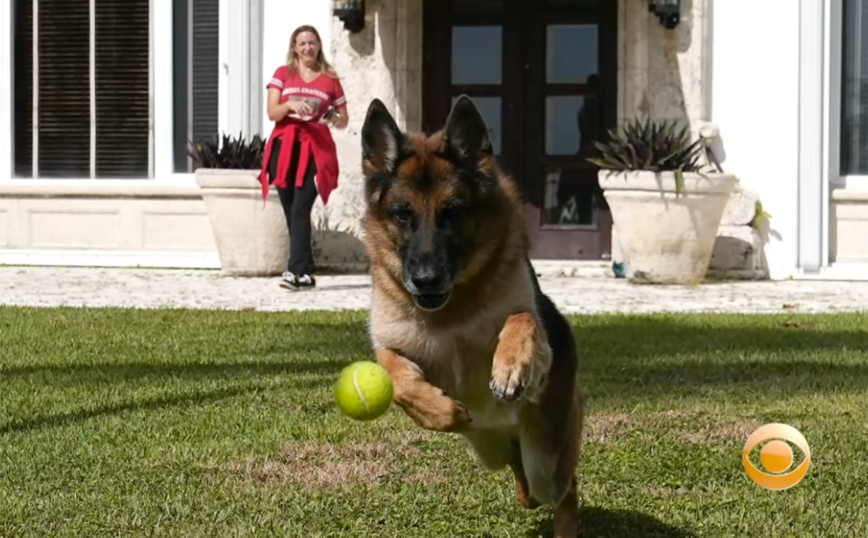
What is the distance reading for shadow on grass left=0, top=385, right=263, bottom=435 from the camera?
20.6 feet

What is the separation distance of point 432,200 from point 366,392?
2.30 ft

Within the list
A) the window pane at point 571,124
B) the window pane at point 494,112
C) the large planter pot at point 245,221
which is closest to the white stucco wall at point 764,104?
the window pane at point 571,124

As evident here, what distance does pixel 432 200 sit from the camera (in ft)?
15.1

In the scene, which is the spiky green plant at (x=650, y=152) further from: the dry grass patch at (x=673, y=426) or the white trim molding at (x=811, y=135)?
the dry grass patch at (x=673, y=426)

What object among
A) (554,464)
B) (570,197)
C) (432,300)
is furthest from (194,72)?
(554,464)

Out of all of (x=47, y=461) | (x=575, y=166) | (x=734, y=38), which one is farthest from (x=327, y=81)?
(x=47, y=461)

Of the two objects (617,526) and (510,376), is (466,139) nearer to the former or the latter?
(510,376)

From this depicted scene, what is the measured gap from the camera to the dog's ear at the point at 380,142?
474cm

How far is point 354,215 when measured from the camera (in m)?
14.5

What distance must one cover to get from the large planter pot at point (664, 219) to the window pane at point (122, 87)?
5329 mm

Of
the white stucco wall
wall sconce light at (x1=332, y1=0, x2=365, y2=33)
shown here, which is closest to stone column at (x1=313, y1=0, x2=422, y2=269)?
wall sconce light at (x1=332, y1=0, x2=365, y2=33)

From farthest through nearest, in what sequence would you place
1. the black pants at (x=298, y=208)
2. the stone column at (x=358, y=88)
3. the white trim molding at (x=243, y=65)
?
the white trim molding at (x=243, y=65) < the stone column at (x=358, y=88) < the black pants at (x=298, y=208)

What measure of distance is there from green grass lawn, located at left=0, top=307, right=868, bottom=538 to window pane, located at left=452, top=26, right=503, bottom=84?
6095 millimetres

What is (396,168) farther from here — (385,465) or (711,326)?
(711,326)
